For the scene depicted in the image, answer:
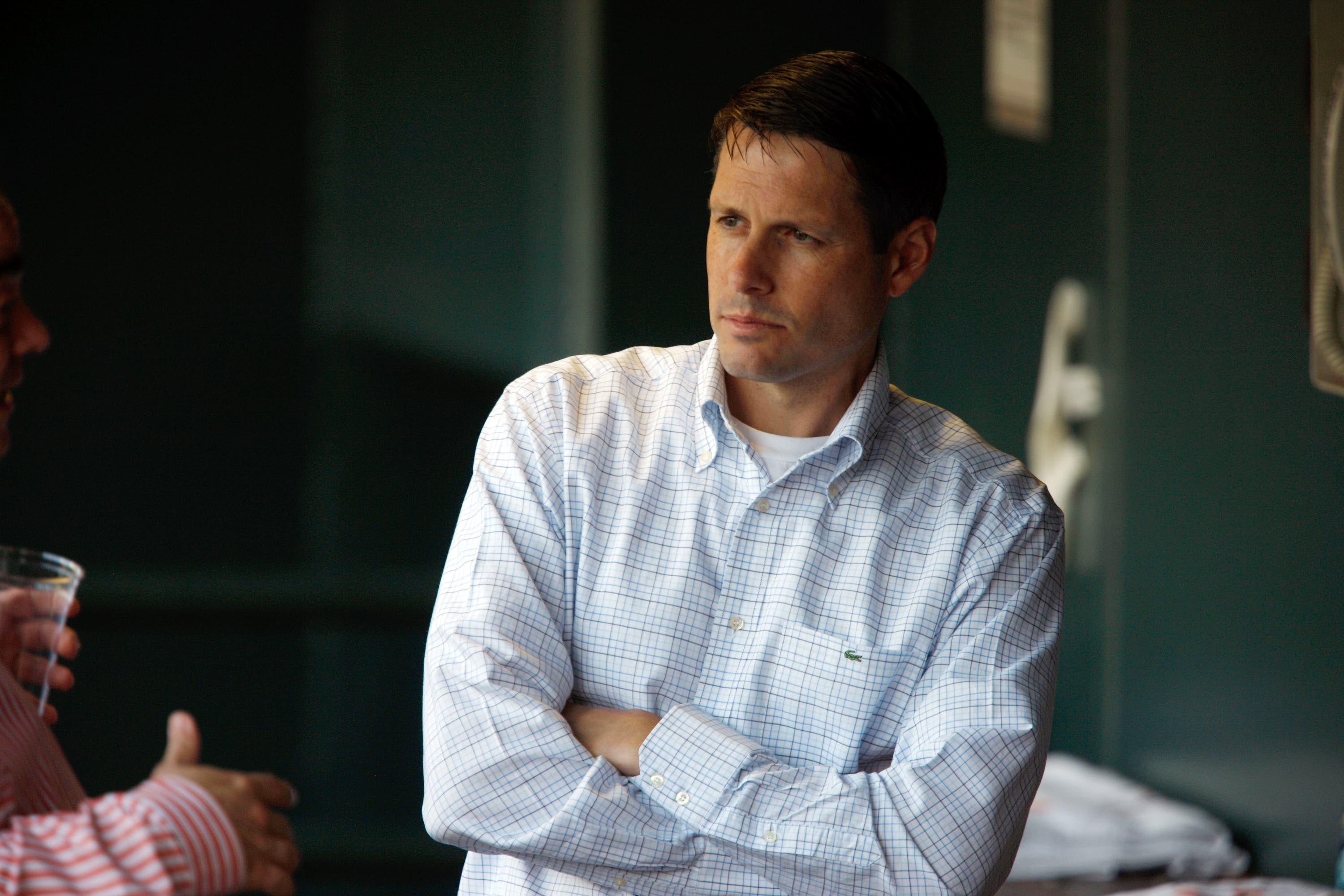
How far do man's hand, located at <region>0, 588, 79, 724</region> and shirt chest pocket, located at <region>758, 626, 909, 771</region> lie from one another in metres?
0.83

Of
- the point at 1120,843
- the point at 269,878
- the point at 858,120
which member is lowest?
the point at 1120,843

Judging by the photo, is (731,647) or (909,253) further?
(909,253)

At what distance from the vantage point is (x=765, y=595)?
1714 millimetres

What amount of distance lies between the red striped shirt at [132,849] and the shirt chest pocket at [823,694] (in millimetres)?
804

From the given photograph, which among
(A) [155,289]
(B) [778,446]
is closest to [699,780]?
(B) [778,446]

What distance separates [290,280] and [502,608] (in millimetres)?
2804

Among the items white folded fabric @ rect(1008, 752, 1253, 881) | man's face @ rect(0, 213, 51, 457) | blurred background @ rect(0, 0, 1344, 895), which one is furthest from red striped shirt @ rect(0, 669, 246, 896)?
blurred background @ rect(0, 0, 1344, 895)

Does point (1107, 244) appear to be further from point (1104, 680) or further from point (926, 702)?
point (926, 702)

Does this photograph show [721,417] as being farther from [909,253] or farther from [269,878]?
[269,878]

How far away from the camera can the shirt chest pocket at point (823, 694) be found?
1.65 metres

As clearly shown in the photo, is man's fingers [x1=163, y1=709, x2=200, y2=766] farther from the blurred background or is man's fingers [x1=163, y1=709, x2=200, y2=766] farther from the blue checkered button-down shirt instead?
the blurred background

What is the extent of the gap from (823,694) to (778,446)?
1.16ft

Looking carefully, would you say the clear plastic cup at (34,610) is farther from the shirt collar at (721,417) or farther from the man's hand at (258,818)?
the shirt collar at (721,417)

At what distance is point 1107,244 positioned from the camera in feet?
11.0
